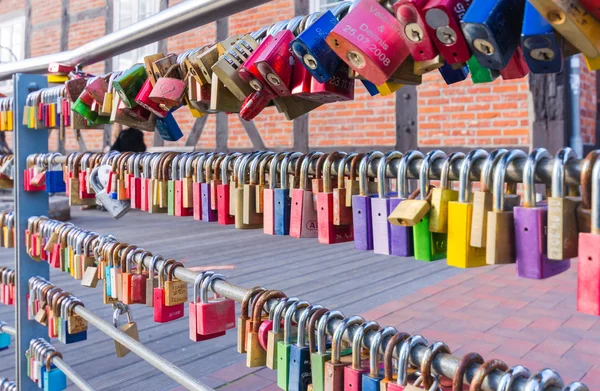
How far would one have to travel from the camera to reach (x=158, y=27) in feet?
3.58

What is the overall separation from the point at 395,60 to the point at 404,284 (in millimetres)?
3764

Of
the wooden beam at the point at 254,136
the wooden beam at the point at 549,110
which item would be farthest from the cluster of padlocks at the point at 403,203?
the wooden beam at the point at 254,136

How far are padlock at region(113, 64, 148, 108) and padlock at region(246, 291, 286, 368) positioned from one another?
1.74 feet

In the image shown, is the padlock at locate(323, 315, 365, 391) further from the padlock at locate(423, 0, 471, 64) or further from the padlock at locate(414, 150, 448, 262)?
the padlock at locate(423, 0, 471, 64)

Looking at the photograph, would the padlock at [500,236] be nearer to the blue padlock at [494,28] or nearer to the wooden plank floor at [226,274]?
the blue padlock at [494,28]

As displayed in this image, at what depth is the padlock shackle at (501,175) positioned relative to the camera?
0.63 metres

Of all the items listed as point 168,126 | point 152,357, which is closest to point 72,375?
point 152,357

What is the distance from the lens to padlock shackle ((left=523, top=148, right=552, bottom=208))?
2.02ft

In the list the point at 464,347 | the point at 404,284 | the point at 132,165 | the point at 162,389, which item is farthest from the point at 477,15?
the point at 404,284

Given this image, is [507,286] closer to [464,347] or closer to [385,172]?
[464,347]

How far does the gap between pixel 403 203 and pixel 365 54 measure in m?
0.19

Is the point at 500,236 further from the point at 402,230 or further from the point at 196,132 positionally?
the point at 196,132

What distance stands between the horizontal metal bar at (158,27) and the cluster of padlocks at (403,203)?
251mm

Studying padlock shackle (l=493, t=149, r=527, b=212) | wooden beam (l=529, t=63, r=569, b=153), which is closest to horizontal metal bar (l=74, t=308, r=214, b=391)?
padlock shackle (l=493, t=149, r=527, b=212)
